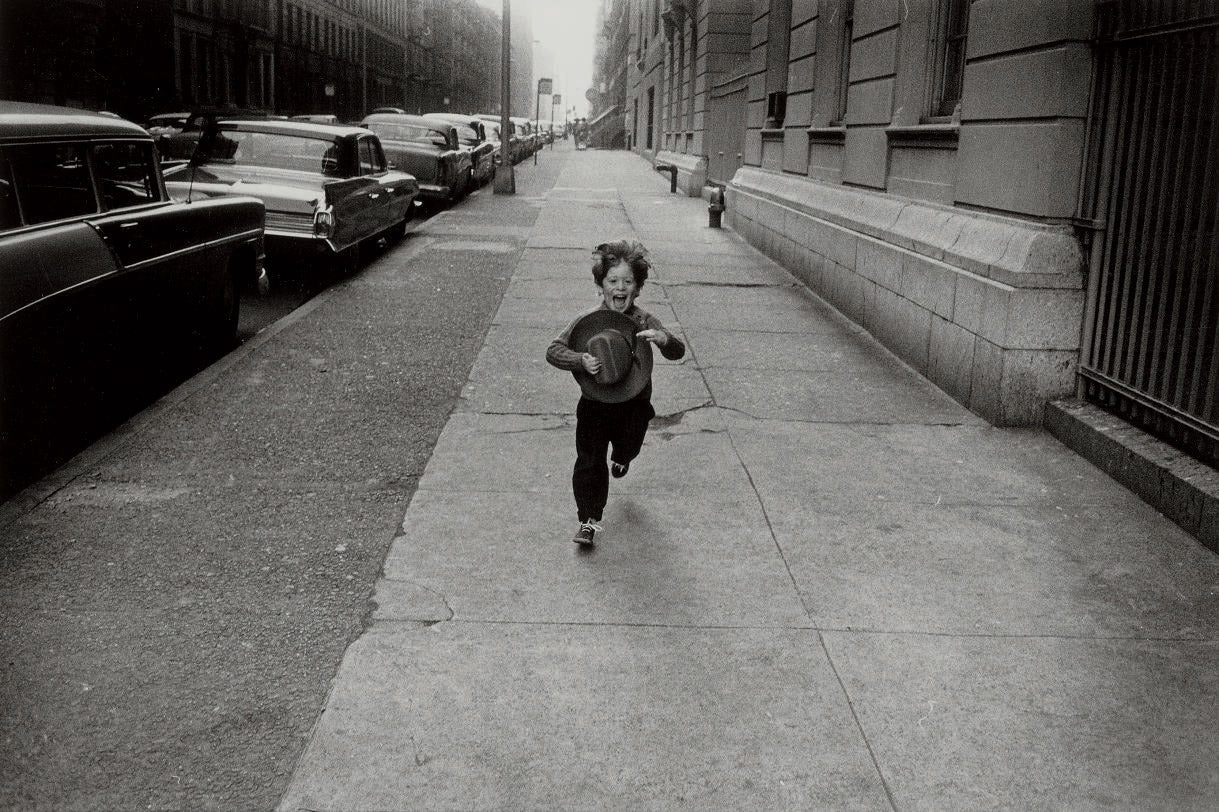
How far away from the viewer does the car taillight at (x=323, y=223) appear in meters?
10.7

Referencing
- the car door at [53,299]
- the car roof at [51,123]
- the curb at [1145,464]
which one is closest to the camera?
the curb at [1145,464]

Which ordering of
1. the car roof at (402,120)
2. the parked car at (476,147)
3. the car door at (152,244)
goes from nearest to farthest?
the car door at (152,244), the car roof at (402,120), the parked car at (476,147)

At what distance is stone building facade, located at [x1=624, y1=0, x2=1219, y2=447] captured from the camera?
234 inches

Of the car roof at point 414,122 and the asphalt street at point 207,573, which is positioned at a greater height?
the car roof at point 414,122

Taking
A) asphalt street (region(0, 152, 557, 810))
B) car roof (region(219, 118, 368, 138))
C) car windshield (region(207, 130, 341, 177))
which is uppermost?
car roof (region(219, 118, 368, 138))

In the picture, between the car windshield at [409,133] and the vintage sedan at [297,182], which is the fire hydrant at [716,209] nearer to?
the car windshield at [409,133]

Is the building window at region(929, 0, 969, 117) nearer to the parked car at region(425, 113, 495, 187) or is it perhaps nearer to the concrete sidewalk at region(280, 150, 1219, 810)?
the concrete sidewalk at region(280, 150, 1219, 810)

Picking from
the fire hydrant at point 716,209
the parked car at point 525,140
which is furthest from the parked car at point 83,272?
the parked car at point 525,140

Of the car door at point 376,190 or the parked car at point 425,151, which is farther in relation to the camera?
the parked car at point 425,151

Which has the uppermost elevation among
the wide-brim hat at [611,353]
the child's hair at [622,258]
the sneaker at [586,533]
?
the child's hair at [622,258]

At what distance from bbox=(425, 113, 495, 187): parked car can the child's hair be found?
66.6ft

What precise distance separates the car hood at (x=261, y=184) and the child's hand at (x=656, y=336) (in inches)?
275

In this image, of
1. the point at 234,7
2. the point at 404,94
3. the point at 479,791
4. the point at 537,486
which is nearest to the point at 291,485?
the point at 537,486

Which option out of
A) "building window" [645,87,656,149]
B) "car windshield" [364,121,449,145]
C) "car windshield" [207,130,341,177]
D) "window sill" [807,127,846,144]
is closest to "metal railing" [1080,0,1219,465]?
"window sill" [807,127,846,144]
